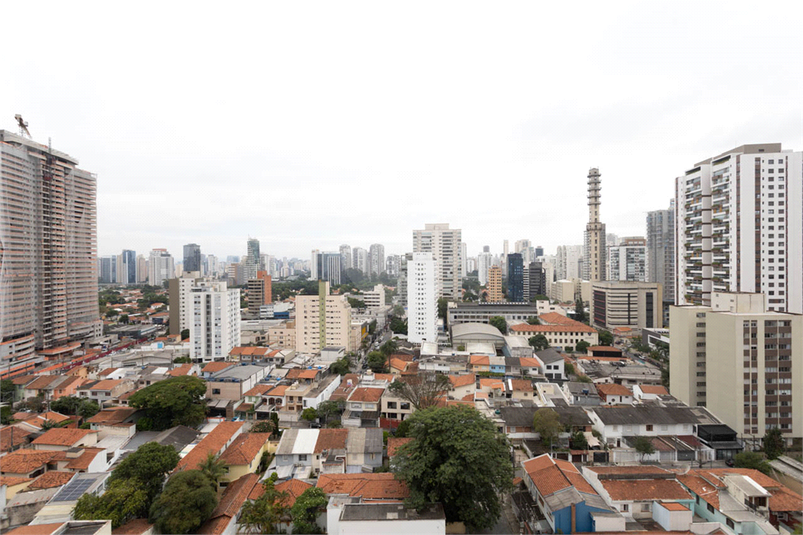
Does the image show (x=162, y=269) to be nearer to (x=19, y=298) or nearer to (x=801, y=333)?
(x=19, y=298)

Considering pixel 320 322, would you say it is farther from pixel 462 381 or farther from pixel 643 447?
pixel 643 447

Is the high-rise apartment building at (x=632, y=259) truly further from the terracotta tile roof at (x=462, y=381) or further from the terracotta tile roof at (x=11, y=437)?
the terracotta tile roof at (x=11, y=437)

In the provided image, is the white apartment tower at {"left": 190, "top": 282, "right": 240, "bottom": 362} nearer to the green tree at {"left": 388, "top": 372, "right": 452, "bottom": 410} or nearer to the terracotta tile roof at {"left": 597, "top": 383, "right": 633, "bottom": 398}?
the green tree at {"left": 388, "top": 372, "right": 452, "bottom": 410}

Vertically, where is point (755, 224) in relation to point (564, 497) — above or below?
above

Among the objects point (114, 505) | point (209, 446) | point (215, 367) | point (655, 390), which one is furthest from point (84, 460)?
point (655, 390)

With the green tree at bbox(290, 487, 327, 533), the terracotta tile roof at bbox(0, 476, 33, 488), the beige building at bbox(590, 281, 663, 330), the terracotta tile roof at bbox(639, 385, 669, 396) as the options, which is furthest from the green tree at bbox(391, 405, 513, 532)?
the beige building at bbox(590, 281, 663, 330)

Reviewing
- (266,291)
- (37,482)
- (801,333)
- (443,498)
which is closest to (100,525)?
(37,482)
